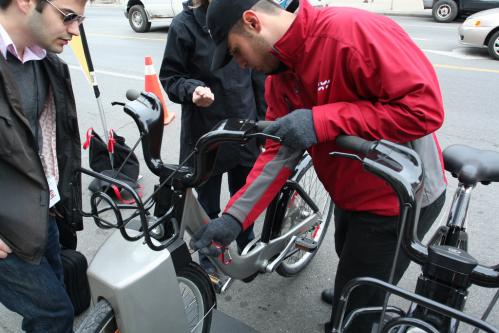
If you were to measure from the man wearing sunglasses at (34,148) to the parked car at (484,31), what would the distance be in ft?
25.7

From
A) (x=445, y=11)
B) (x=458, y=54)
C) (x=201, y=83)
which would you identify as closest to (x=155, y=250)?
(x=201, y=83)

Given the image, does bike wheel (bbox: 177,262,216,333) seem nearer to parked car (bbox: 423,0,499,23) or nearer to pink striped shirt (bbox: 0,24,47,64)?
pink striped shirt (bbox: 0,24,47,64)

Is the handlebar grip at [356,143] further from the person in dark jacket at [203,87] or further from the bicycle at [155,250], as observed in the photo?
the person in dark jacket at [203,87]

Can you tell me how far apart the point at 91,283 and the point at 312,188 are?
1863 millimetres

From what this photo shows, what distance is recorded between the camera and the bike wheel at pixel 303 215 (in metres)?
2.68

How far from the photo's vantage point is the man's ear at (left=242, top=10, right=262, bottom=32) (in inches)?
58.9

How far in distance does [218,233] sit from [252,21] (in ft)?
2.72

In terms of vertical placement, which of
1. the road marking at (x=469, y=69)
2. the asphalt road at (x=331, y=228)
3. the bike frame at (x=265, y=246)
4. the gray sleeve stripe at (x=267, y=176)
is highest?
the gray sleeve stripe at (x=267, y=176)

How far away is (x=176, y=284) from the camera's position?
1.79 m

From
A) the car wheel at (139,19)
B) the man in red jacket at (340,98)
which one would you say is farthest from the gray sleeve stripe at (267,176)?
the car wheel at (139,19)

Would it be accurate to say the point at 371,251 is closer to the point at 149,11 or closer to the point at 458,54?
the point at 458,54

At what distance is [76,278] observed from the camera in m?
2.52

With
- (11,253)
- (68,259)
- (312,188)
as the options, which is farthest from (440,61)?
(11,253)

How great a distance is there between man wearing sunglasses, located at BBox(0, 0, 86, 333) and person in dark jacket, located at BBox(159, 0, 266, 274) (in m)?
0.69
